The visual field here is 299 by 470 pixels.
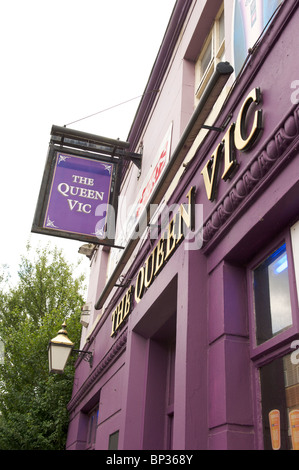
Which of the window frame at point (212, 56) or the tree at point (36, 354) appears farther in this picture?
the tree at point (36, 354)

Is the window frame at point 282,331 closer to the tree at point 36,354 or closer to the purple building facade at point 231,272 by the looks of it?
the purple building facade at point 231,272

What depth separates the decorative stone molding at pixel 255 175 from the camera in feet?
9.88

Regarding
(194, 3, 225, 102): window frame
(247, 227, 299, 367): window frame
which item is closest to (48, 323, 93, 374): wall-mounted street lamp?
(194, 3, 225, 102): window frame

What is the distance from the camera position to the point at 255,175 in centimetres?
338

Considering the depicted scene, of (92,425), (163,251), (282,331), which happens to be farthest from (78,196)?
(92,425)

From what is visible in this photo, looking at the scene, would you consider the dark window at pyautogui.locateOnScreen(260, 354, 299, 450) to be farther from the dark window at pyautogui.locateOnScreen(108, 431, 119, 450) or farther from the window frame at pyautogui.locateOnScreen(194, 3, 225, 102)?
the window frame at pyautogui.locateOnScreen(194, 3, 225, 102)

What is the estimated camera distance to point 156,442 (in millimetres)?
5332

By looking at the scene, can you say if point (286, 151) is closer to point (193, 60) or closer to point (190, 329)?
point (190, 329)

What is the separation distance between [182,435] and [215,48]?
4735 mm

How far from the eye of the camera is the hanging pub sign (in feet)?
22.6

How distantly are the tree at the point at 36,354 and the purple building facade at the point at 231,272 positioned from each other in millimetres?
6892

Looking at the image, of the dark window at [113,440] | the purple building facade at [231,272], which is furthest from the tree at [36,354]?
the purple building facade at [231,272]

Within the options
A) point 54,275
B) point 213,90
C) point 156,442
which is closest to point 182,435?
point 156,442
